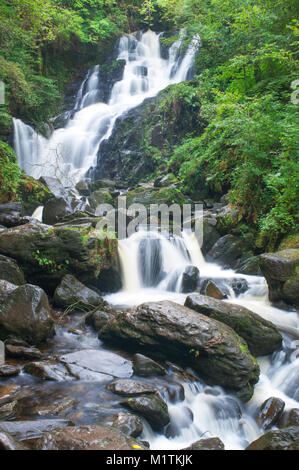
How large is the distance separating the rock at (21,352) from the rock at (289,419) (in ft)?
10.1

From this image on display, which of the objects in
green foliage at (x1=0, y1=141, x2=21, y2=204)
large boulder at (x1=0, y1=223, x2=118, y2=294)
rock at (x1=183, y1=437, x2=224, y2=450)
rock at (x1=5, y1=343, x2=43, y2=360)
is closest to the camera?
rock at (x1=183, y1=437, x2=224, y2=450)

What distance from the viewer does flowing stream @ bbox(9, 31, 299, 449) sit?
11.5ft

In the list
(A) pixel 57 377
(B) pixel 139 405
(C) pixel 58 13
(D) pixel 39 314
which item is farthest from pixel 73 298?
(C) pixel 58 13

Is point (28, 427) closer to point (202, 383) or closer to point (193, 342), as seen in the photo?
point (193, 342)

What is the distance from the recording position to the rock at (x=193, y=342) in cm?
388

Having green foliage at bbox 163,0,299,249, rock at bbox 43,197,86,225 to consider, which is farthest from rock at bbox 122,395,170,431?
rock at bbox 43,197,86,225

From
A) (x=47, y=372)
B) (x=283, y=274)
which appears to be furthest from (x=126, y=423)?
(x=283, y=274)

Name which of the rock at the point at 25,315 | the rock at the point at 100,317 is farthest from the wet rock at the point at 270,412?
the rock at the point at 25,315

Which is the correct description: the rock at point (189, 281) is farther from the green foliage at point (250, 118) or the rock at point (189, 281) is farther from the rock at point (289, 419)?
the rock at point (289, 419)

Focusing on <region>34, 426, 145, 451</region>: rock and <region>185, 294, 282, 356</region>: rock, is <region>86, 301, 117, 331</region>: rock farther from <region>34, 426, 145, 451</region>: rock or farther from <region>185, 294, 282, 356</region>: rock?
<region>34, 426, 145, 451</region>: rock

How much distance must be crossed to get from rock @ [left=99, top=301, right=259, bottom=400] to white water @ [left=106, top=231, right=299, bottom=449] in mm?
232

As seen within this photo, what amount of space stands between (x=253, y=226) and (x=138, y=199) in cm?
444

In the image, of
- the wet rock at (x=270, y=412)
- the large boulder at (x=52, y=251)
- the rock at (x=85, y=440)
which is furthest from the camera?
the large boulder at (x=52, y=251)
